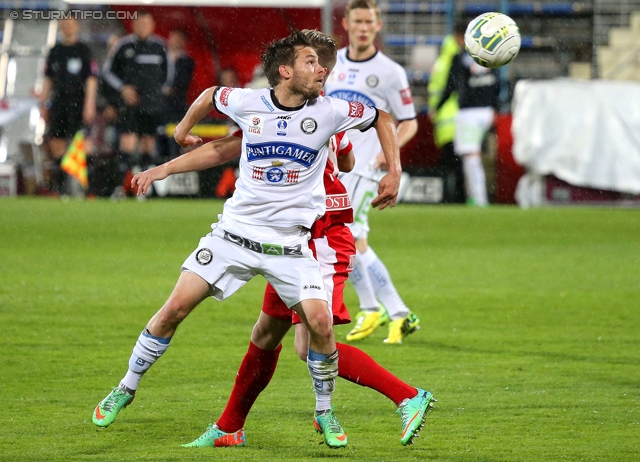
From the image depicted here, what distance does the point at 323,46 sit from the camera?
5023mm

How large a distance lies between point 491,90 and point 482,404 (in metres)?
13.3

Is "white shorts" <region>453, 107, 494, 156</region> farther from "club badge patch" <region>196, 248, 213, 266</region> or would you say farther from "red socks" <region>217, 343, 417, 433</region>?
"club badge patch" <region>196, 248, 213, 266</region>

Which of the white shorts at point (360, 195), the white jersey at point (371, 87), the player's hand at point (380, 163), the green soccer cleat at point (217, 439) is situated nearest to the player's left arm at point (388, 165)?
the green soccer cleat at point (217, 439)

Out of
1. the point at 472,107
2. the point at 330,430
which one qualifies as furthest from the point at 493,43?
the point at 472,107

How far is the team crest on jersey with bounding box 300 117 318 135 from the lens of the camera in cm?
483

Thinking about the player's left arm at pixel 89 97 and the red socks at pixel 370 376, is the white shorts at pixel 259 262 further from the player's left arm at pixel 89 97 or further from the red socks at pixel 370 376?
Result: the player's left arm at pixel 89 97

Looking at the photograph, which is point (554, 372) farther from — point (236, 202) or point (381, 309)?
point (236, 202)

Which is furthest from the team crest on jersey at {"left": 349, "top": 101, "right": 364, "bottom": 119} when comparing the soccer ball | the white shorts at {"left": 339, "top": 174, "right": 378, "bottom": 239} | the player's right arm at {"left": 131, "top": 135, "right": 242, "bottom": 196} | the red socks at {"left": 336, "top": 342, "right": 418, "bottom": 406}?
the white shorts at {"left": 339, "top": 174, "right": 378, "bottom": 239}

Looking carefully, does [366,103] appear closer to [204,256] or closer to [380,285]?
[380,285]

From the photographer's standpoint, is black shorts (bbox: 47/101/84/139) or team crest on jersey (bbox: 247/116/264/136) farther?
black shorts (bbox: 47/101/84/139)

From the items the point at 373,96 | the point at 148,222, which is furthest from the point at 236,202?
the point at 148,222

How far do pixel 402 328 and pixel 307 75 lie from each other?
317 centimetres

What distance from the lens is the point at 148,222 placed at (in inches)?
590

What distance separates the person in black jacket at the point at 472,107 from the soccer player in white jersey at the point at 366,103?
9973 mm
